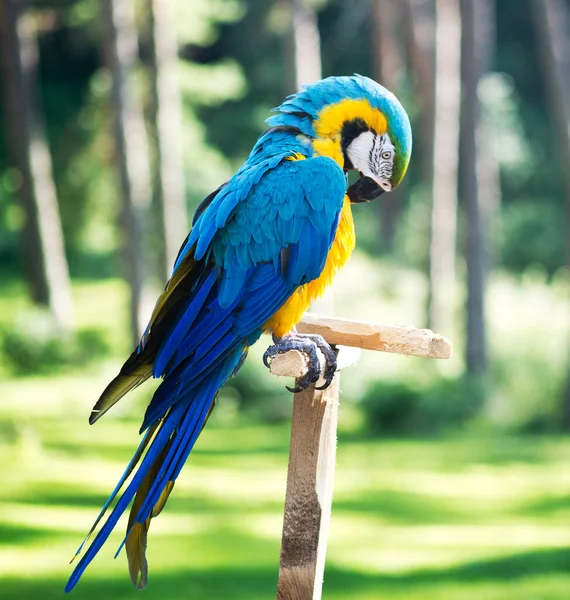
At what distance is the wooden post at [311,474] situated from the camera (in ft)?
7.25

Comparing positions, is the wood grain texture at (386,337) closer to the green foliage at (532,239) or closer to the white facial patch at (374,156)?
the white facial patch at (374,156)

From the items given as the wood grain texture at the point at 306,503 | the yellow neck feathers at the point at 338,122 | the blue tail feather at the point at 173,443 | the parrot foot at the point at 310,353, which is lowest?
the wood grain texture at the point at 306,503

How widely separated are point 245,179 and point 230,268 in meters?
0.24

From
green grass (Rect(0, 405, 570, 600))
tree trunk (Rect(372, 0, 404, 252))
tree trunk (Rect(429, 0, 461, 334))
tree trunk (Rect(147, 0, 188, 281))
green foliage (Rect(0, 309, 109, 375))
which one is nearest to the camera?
green grass (Rect(0, 405, 570, 600))

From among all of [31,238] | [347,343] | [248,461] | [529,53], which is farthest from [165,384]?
[529,53]

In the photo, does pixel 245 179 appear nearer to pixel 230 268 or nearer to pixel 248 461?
pixel 230 268

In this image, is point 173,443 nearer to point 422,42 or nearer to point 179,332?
point 179,332

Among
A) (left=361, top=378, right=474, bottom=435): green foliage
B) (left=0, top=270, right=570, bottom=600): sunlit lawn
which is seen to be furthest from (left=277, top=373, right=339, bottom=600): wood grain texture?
(left=361, top=378, right=474, bottom=435): green foliage

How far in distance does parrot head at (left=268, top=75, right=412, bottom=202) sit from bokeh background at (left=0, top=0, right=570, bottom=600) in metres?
2.48

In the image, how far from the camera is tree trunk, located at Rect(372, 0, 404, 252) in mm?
17303

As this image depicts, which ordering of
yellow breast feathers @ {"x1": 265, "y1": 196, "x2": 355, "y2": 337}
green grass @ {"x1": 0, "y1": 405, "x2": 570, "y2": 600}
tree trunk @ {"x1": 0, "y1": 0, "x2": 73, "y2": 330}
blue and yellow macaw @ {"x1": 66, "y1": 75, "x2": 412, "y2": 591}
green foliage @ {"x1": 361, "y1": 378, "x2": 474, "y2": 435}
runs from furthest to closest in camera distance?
tree trunk @ {"x1": 0, "y1": 0, "x2": 73, "y2": 330} → green foliage @ {"x1": 361, "y1": 378, "x2": 474, "y2": 435} → green grass @ {"x1": 0, "y1": 405, "x2": 570, "y2": 600} → yellow breast feathers @ {"x1": 265, "y1": 196, "x2": 355, "y2": 337} → blue and yellow macaw @ {"x1": 66, "y1": 75, "x2": 412, "y2": 591}

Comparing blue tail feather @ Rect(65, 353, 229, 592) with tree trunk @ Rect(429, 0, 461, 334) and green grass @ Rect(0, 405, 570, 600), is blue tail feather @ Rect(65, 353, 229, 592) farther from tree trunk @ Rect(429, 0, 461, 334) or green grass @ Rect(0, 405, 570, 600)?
tree trunk @ Rect(429, 0, 461, 334)

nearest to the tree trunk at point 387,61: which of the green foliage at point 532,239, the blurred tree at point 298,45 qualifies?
the green foliage at point 532,239

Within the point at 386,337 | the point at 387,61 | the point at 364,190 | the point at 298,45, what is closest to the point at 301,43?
the point at 298,45
